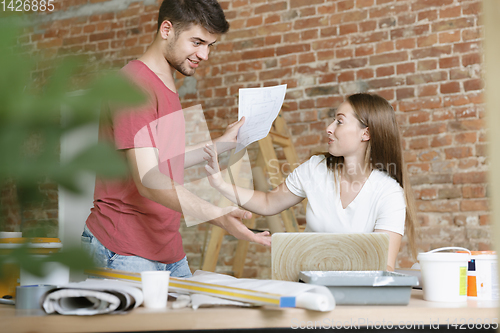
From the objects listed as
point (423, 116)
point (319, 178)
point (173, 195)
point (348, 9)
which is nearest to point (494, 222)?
point (173, 195)

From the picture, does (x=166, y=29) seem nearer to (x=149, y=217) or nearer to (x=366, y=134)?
(x=149, y=217)

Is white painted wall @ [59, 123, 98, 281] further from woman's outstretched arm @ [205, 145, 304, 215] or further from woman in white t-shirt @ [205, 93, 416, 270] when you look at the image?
woman's outstretched arm @ [205, 145, 304, 215]

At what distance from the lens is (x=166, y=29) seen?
62.0 inches

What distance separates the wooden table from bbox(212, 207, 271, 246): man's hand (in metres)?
0.30

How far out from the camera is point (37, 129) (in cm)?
22

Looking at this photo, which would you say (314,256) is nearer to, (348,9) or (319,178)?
(319,178)

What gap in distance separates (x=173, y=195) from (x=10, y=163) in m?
1.09

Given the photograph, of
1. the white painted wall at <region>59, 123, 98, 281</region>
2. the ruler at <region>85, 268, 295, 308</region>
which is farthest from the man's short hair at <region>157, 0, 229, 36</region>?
the white painted wall at <region>59, 123, 98, 281</region>

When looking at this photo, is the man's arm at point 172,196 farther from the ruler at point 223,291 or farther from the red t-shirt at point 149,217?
the ruler at point 223,291

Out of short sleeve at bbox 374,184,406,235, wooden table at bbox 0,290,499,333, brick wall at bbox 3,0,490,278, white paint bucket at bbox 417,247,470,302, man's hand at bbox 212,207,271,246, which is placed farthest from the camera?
brick wall at bbox 3,0,490,278

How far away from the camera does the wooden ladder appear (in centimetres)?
276

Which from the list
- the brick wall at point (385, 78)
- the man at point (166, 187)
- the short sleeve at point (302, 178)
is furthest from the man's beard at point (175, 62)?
the brick wall at point (385, 78)

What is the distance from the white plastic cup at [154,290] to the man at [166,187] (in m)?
0.30

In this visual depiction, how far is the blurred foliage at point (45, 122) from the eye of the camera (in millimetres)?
214
